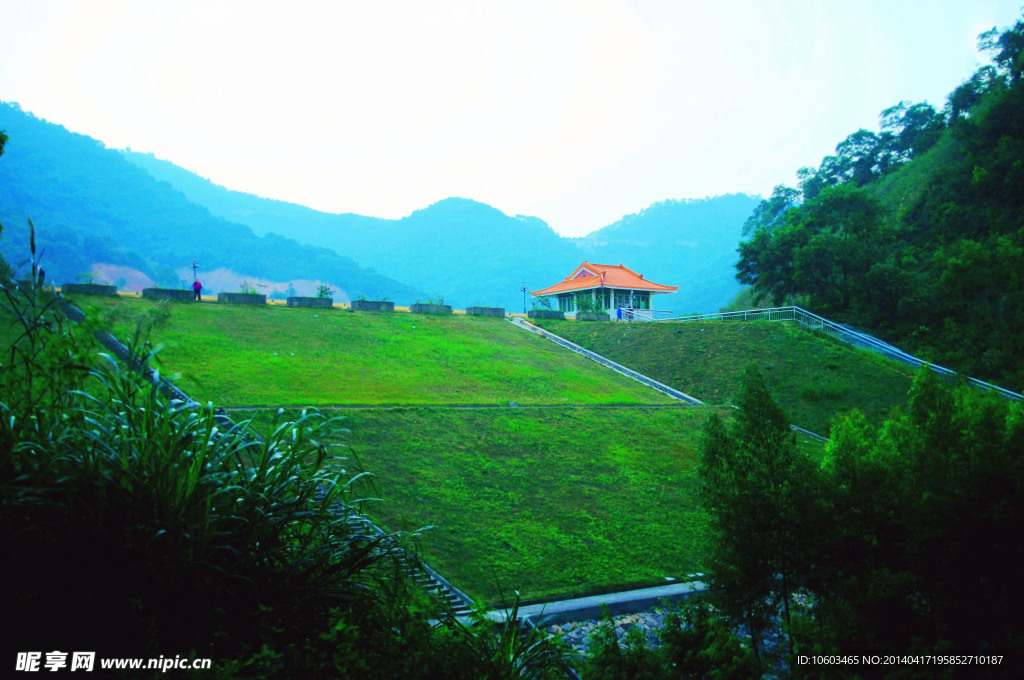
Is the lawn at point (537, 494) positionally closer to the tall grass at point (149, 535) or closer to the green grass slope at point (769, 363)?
the green grass slope at point (769, 363)

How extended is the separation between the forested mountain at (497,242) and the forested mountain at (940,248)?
33.5 metres

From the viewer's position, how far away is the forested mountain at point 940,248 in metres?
21.1

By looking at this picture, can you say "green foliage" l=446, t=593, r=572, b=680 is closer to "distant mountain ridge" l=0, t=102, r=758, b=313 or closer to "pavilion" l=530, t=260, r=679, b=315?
"pavilion" l=530, t=260, r=679, b=315

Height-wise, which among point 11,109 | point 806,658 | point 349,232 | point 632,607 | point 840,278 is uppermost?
point 11,109

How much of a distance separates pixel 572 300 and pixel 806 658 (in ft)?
112

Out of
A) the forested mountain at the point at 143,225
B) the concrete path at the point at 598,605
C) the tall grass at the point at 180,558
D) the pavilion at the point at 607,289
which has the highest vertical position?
the forested mountain at the point at 143,225

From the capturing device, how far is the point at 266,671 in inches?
104

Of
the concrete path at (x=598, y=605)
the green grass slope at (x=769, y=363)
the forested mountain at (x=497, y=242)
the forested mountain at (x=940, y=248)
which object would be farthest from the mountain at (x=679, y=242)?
the concrete path at (x=598, y=605)

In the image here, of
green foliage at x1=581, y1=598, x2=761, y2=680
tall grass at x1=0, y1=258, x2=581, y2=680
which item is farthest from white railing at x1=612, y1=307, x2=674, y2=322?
tall grass at x1=0, y1=258, x2=581, y2=680

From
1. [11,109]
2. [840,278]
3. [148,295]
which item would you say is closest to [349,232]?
[11,109]

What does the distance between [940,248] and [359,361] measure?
73.1 ft

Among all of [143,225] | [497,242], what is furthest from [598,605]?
[143,225]

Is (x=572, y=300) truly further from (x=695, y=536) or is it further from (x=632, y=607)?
(x=632, y=607)

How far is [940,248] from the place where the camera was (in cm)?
2484
